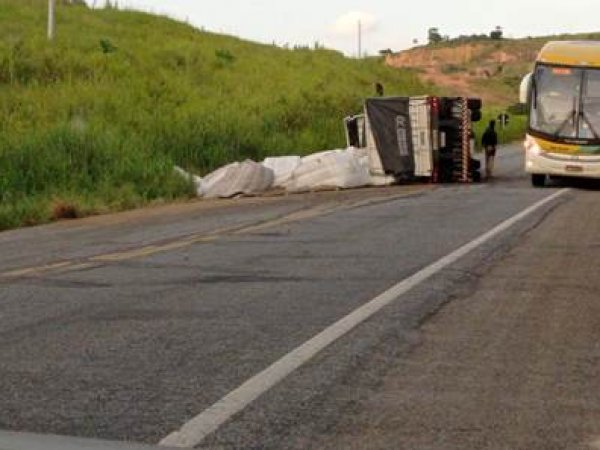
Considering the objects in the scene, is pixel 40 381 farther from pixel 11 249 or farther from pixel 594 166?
pixel 594 166

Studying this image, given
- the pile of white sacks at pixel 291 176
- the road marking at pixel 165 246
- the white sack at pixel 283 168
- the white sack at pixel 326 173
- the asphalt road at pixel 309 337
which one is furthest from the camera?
the white sack at pixel 283 168

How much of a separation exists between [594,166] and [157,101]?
1705cm

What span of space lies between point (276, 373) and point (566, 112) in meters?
19.9

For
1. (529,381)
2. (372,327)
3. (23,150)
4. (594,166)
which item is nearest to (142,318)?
(372,327)

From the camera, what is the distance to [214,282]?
1002cm

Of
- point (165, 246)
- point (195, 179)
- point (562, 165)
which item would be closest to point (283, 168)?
point (195, 179)

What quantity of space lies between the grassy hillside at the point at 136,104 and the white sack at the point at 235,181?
24.9 inches

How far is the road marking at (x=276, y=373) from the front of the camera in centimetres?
512

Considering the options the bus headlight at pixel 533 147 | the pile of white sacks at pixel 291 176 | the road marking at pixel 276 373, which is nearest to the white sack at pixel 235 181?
→ the pile of white sacks at pixel 291 176

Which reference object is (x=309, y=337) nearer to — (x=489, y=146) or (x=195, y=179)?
(x=195, y=179)

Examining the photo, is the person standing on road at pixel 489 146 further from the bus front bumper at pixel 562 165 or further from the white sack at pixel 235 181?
the white sack at pixel 235 181

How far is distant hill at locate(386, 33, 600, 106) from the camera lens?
107 meters

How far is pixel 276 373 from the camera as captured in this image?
20.8 feet

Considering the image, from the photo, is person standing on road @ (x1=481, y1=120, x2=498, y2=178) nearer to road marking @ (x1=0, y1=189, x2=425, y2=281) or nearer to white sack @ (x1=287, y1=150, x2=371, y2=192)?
white sack @ (x1=287, y1=150, x2=371, y2=192)
